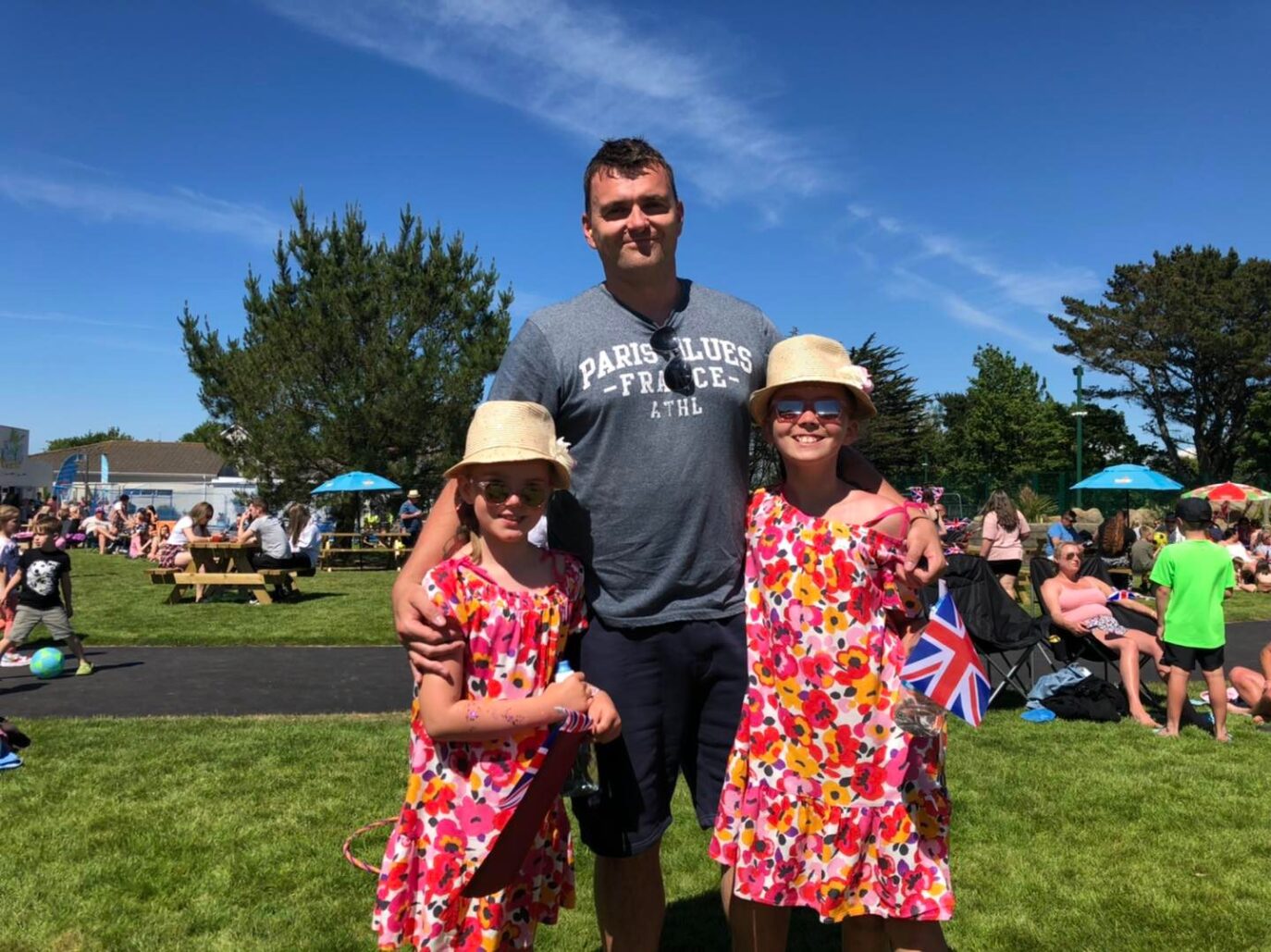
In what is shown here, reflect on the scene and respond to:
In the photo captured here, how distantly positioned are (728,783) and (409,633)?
874 millimetres

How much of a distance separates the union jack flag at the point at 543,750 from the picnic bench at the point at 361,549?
62.0 ft

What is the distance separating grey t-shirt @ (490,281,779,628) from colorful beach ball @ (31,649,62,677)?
7.90m

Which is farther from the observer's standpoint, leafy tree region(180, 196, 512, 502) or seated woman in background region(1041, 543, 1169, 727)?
leafy tree region(180, 196, 512, 502)

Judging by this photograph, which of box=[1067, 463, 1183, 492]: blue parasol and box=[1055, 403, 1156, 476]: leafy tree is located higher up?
box=[1055, 403, 1156, 476]: leafy tree

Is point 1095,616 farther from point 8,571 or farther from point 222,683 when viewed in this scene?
point 8,571

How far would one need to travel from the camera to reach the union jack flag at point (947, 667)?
7.83 ft

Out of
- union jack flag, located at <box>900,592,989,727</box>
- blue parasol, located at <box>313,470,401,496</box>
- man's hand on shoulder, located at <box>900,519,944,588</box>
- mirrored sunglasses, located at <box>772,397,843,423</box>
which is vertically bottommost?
union jack flag, located at <box>900,592,989,727</box>

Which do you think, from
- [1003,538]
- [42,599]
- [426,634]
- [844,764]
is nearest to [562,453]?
[426,634]

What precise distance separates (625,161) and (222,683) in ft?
23.7

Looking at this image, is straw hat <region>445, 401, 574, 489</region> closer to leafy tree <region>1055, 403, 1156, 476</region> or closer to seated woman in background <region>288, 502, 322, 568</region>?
seated woman in background <region>288, 502, 322, 568</region>

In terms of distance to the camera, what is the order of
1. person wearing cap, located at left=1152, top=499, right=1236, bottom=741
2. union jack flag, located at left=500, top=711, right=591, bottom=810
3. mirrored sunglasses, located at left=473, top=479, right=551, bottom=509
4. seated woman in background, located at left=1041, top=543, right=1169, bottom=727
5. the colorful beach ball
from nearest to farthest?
union jack flag, located at left=500, top=711, right=591, bottom=810
mirrored sunglasses, located at left=473, top=479, right=551, bottom=509
person wearing cap, located at left=1152, top=499, right=1236, bottom=741
seated woman in background, located at left=1041, top=543, right=1169, bottom=727
the colorful beach ball

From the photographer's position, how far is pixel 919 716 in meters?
2.29

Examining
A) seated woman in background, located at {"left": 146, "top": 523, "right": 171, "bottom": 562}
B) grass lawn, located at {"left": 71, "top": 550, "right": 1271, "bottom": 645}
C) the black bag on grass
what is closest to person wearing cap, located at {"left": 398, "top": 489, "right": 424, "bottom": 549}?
grass lawn, located at {"left": 71, "top": 550, "right": 1271, "bottom": 645}

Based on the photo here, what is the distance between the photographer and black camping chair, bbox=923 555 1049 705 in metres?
7.50
